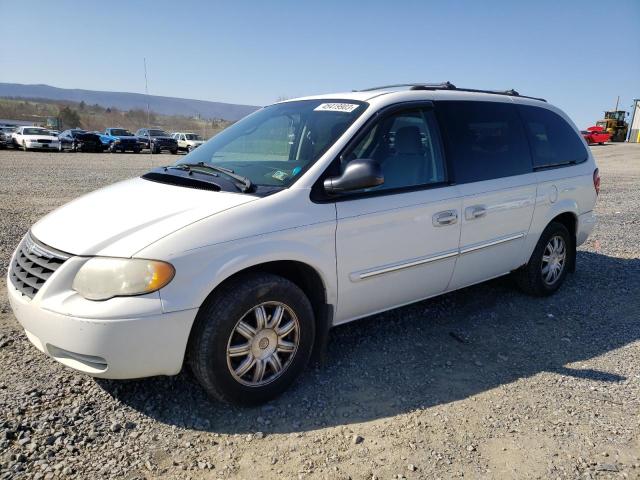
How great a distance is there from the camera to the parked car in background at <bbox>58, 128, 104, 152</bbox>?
31125 millimetres

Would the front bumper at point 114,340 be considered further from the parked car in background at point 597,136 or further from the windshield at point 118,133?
the parked car in background at point 597,136

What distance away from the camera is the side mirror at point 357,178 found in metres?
3.01

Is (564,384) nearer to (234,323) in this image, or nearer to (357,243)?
(357,243)

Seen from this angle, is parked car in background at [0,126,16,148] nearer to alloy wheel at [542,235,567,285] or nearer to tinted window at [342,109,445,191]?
tinted window at [342,109,445,191]

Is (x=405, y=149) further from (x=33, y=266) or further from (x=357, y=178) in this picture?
(x=33, y=266)

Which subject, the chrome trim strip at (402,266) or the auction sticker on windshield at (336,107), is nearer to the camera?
the chrome trim strip at (402,266)

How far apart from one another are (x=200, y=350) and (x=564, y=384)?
2.47m

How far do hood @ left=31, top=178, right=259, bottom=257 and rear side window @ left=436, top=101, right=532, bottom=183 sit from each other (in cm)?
182

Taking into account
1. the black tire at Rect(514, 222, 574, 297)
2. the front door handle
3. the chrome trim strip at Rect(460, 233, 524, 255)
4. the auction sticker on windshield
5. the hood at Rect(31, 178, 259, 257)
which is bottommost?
the black tire at Rect(514, 222, 574, 297)

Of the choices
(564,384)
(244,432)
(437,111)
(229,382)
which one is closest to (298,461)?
(244,432)

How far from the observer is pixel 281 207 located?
116 inches

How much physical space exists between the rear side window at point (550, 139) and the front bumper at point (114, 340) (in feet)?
11.7

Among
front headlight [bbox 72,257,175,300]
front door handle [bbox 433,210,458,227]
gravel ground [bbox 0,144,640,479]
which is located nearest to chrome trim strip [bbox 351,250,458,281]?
front door handle [bbox 433,210,458,227]

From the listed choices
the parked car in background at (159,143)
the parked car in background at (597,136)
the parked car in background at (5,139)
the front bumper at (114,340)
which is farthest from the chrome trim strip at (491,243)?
the parked car in background at (597,136)
